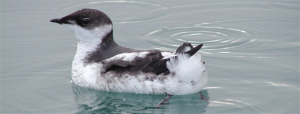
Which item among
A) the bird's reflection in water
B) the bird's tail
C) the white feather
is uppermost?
the bird's tail

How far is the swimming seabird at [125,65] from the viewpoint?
6.08 m

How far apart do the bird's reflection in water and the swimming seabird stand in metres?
0.12

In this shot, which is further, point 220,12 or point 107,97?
point 220,12

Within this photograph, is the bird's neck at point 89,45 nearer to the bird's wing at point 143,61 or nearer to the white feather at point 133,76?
the white feather at point 133,76

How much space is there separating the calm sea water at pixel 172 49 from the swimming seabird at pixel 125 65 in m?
0.22

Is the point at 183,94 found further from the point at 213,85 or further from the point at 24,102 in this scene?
the point at 24,102

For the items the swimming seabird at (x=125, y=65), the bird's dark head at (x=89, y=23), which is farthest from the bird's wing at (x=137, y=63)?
the bird's dark head at (x=89, y=23)

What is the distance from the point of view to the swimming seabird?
6078mm

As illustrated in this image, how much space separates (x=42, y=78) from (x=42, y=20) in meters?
3.04

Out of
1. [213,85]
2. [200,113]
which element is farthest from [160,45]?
[200,113]

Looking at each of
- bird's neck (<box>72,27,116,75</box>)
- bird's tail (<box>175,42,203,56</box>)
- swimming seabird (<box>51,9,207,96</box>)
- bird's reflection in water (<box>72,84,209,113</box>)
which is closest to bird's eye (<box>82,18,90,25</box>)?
swimming seabird (<box>51,9,207,96</box>)

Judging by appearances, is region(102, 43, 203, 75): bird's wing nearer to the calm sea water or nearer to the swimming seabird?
the swimming seabird

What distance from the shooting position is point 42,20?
9953mm

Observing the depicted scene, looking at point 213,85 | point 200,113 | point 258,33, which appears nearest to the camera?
point 200,113
